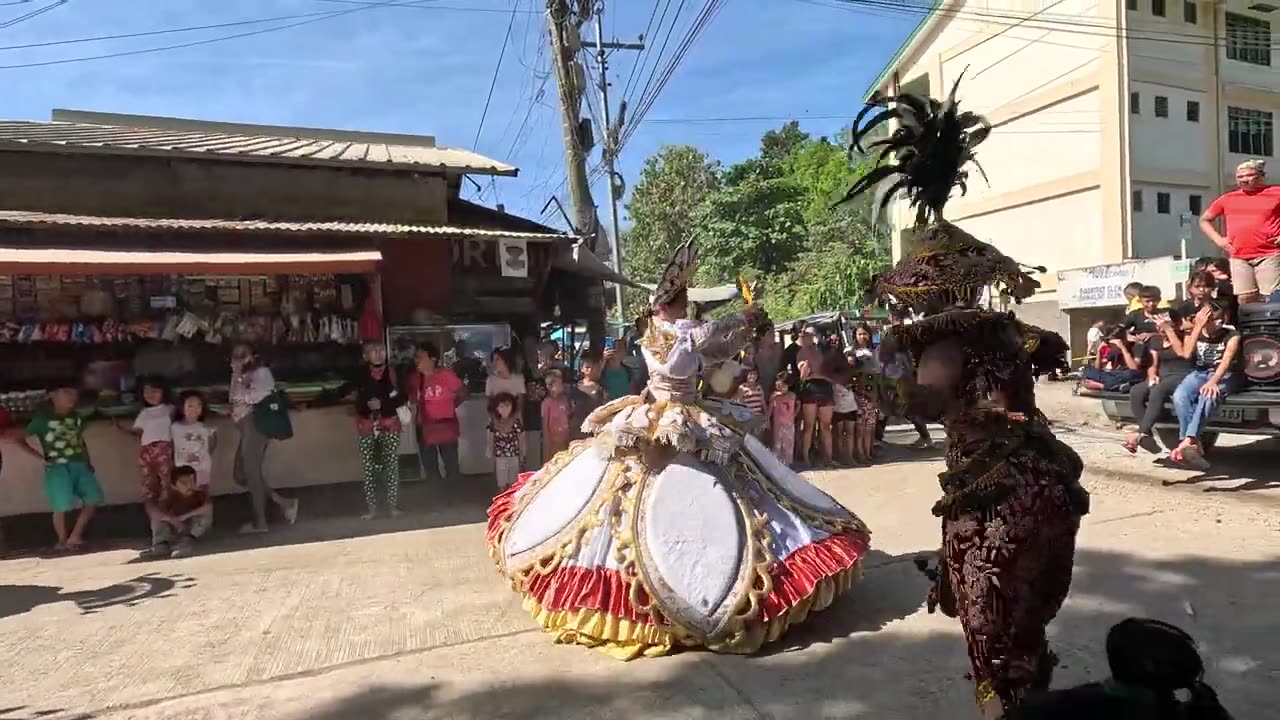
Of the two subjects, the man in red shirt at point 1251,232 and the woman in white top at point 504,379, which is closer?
the man in red shirt at point 1251,232

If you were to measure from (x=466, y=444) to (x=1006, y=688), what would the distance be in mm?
7229

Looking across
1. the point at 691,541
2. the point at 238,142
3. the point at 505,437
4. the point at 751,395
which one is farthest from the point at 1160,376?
the point at 238,142

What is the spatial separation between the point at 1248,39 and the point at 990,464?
96.4 feet

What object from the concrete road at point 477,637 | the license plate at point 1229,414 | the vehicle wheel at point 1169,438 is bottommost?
the concrete road at point 477,637

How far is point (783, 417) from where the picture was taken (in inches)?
361

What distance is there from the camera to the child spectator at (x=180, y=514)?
6.56m

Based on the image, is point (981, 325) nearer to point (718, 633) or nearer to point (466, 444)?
point (718, 633)

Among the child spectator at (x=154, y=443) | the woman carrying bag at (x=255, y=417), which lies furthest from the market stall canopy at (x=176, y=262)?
the child spectator at (x=154, y=443)

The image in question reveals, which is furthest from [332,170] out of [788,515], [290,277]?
[788,515]

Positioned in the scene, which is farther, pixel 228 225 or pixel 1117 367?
pixel 1117 367

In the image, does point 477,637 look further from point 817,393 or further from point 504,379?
point 817,393

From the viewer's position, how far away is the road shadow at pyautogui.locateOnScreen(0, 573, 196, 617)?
5.18 m

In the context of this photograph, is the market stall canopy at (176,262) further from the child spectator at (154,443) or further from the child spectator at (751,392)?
the child spectator at (751,392)

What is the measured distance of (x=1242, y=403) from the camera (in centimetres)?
674
